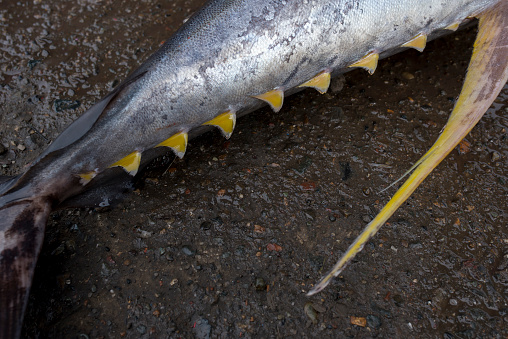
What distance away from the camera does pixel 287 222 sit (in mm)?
1996

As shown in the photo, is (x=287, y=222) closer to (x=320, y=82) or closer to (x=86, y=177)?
(x=320, y=82)

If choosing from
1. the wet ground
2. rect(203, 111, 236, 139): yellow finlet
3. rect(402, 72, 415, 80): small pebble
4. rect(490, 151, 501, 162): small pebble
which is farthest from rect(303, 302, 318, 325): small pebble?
rect(402, 72, 415, 80): small pebble

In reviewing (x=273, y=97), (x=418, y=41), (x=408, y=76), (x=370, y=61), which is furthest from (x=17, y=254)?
(x=408, y=76)

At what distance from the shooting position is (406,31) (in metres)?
1.93

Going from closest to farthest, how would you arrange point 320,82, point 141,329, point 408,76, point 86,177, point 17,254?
1. point 17,254
2. point 141,329
3. point 86,177
4. point 320,82
5. point 408,76

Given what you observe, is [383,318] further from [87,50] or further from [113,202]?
[87,50]

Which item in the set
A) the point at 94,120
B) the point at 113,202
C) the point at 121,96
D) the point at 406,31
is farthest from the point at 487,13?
the point at 113,202

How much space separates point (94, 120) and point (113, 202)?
1.56 feet

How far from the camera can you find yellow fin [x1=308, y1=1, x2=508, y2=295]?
1.68m

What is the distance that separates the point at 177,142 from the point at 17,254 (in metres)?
0.83

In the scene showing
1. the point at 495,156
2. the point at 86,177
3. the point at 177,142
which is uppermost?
the point at 86,177

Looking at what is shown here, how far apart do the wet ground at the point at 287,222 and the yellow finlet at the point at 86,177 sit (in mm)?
261

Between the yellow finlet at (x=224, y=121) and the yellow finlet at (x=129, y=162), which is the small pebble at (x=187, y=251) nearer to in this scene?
the yellow finlet at (x=129, y=162)

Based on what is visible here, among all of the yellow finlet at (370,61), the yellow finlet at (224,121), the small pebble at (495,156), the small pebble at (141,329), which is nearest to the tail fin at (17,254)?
the small pebble at (141,329)
